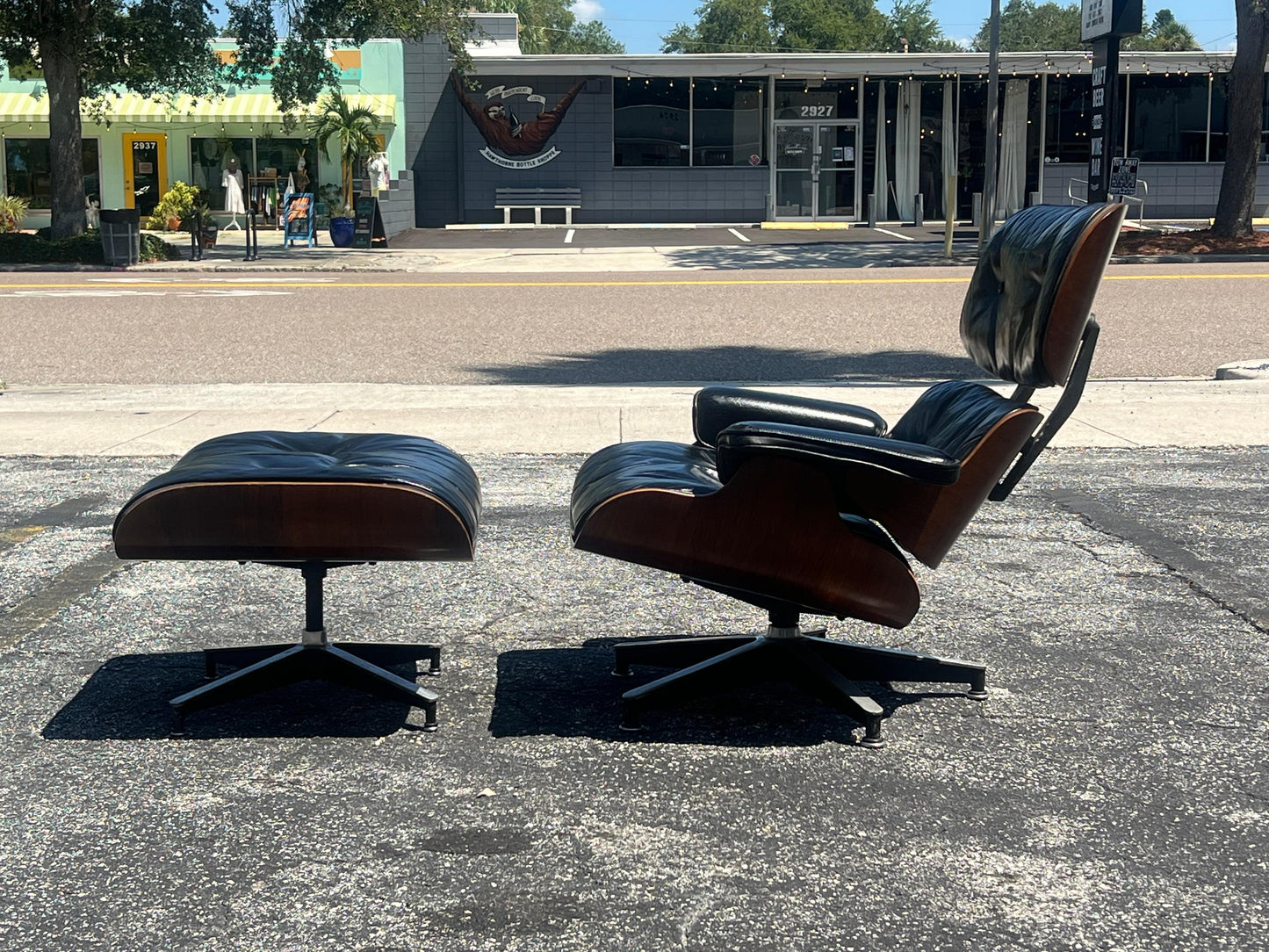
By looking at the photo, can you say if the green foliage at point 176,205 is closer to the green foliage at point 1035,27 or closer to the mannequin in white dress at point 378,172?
the mannequin in white dress at point 378,172

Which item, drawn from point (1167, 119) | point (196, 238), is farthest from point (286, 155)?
point (1167, 119)

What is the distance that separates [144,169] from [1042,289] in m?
35.5

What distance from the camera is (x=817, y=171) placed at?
34.1 meters

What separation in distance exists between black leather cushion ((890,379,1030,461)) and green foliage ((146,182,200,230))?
105 ft

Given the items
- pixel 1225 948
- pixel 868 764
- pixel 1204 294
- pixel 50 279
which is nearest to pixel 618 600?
pixel 868 764

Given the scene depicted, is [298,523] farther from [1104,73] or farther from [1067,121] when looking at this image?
[1067,121]

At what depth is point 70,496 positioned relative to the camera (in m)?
6.46

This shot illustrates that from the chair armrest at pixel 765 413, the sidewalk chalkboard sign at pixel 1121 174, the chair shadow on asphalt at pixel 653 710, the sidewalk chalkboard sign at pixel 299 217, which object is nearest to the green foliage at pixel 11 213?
the sidewalk chalkboard sign at pixel 299 217

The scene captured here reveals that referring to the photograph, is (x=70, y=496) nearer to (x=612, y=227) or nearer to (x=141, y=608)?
(x=141, y=608)

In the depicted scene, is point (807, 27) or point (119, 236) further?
point (807, 27)

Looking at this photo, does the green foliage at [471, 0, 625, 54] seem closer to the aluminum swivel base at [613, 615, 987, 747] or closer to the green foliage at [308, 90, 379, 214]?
the green foliage at [308, 90, 379, 214]

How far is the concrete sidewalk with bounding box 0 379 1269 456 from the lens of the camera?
7.75 meters

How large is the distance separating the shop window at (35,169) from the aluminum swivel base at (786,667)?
35135mm

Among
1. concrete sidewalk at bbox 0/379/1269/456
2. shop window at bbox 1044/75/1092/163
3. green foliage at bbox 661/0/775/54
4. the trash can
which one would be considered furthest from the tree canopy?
concrete sidewalk at bbox 0/379/1269/456
